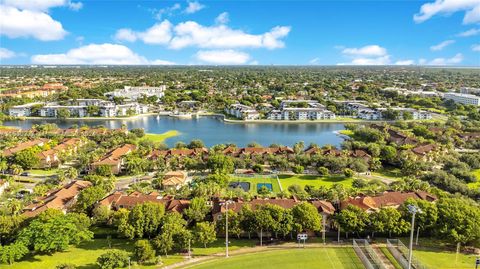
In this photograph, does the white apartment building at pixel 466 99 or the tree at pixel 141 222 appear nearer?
the tree at pixel 141 222

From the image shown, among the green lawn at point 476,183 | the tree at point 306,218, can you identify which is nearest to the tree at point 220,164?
the tree at point 306,218

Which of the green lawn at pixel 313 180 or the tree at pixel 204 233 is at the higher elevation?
the tree at pixel 204 233

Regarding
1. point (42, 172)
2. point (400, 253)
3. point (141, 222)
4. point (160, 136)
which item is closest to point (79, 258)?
point (141, 222)

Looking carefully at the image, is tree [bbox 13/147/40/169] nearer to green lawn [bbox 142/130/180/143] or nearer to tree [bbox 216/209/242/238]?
green lawn [bbox 142/130/180/143]

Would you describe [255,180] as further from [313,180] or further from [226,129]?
[226,129]

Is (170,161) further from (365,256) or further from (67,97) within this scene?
(67,97)

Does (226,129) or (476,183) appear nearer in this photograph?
(476,183)

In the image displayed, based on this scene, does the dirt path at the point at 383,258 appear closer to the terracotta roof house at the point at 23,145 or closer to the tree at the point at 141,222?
the tree at the point at 141,222
